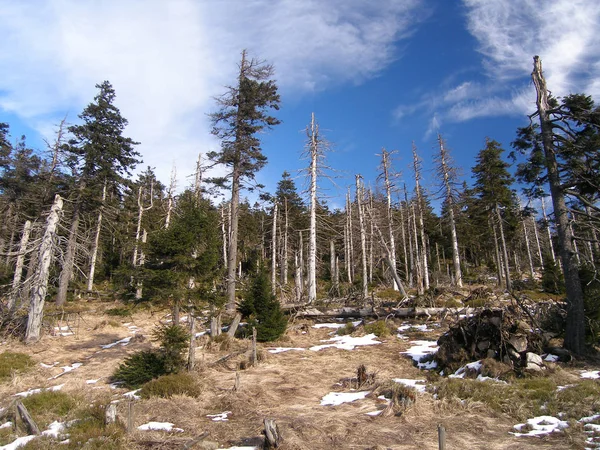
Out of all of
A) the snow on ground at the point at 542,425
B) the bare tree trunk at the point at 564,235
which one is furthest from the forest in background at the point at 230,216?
the snow on ground at the point at 542,425

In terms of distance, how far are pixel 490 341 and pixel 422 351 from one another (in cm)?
267

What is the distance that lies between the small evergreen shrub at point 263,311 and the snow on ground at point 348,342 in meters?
1.95

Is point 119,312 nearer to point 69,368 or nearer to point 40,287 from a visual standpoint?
point 40,287

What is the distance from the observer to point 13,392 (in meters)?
10.1

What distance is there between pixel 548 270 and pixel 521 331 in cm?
2352

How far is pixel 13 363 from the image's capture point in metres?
12.1

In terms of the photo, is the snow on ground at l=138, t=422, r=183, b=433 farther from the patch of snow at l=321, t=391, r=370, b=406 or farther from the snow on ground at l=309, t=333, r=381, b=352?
the snow on ground at l=309, t=333, r=381, b=352

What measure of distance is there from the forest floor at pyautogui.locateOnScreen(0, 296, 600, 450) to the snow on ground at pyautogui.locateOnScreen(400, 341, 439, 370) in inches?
11.9

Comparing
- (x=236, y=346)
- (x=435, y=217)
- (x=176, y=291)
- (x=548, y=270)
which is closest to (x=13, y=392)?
(x=176, y=291)

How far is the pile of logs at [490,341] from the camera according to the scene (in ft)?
34.0

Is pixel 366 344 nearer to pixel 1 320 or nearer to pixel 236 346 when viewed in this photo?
pixel 236 346

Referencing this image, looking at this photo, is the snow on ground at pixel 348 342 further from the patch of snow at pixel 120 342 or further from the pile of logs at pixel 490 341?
the patch of snow at pixel 120 342

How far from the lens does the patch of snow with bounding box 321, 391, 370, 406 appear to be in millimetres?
8750

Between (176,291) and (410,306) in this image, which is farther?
(410,306)
